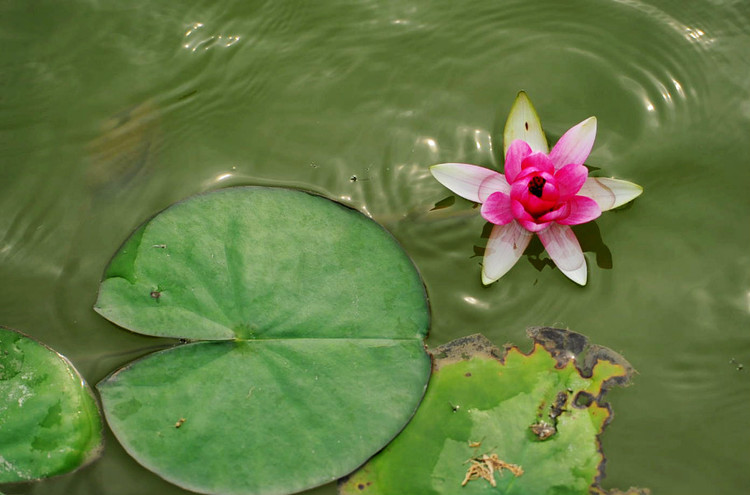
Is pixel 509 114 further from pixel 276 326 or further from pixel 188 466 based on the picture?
pixel 188 466

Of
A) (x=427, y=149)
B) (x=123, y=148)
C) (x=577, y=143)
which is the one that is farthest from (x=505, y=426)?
(x=123, y=148)

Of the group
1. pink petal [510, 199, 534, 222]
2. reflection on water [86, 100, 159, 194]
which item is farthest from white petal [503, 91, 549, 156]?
reflection on water [86, 100, 159, 194]

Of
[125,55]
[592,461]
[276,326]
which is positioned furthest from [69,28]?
[592,461]

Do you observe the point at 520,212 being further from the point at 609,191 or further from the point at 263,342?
the point at 263,342

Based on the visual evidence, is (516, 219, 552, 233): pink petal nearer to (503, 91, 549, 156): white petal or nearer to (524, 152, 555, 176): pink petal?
(524, 152, 555, 176): pink petal

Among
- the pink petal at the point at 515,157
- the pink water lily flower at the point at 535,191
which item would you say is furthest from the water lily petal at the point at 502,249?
the pink petal at the point at 515,157

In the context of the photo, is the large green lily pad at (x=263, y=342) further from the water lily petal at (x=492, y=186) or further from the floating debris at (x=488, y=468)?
the water lily petal at (x=492, y=186)
